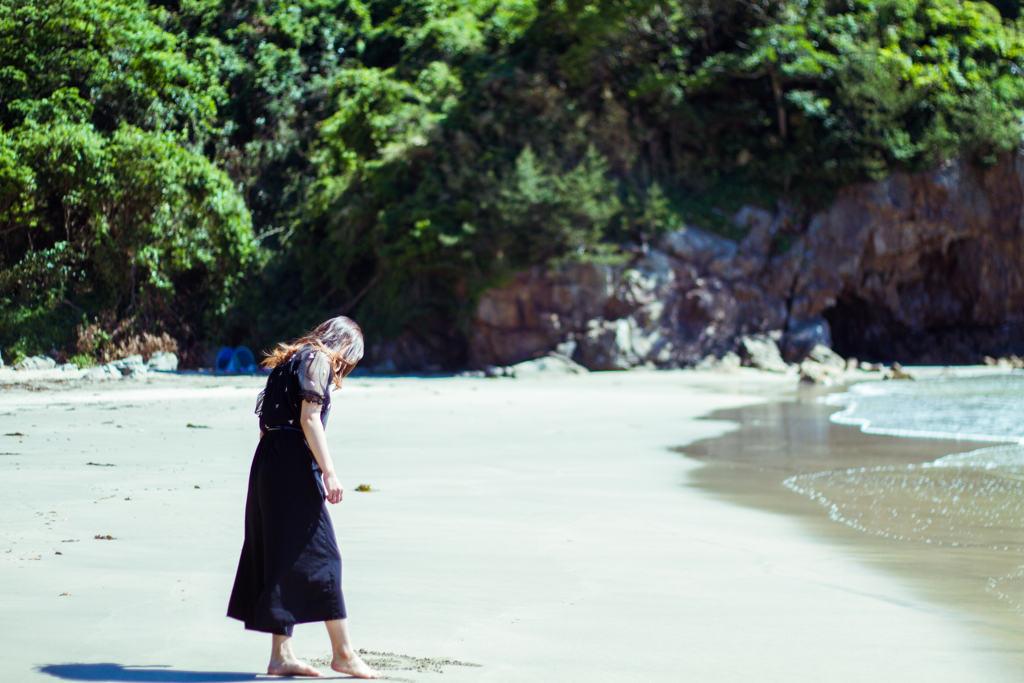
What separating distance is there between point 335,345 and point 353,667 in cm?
113

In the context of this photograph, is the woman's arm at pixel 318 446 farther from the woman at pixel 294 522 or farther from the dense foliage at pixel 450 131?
the dense foliage at pixel 450 131

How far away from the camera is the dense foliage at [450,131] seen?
63.2 ft

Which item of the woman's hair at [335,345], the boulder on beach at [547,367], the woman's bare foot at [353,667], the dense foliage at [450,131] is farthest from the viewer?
the boulder on beach at [547,367]

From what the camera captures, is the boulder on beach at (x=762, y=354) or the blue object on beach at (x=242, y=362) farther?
the boulder on beach at (x=762, y=354)

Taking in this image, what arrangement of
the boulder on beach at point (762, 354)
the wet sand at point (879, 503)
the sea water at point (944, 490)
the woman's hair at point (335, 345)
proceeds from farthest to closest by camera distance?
the boulder on beach at point (762, 354) < the sea water at point (944, 490) < the wet sand at point (879, 503) < the woman's hair at point (335, 345)

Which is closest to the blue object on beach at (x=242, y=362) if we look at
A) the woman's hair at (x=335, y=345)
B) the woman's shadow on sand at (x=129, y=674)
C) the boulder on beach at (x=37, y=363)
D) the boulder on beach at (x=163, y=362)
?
the boulder on beach at (x=163, y=362)

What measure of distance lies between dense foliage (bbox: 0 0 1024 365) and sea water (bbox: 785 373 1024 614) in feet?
36.4

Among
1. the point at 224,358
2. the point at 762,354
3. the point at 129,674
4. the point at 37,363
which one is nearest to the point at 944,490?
the point at 129,674

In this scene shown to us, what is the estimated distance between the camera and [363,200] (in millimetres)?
21391

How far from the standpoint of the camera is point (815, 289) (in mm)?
23828

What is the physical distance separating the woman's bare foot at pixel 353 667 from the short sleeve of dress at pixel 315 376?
0.87 metres

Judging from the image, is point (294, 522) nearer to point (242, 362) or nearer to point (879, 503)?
point (879, 503)

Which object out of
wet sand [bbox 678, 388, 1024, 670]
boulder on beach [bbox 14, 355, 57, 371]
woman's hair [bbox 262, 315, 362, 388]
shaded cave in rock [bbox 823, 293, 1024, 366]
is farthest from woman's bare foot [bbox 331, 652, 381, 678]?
shaded cave in rock [bbox 823, 293, 1024, 366]

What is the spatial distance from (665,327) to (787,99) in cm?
781
